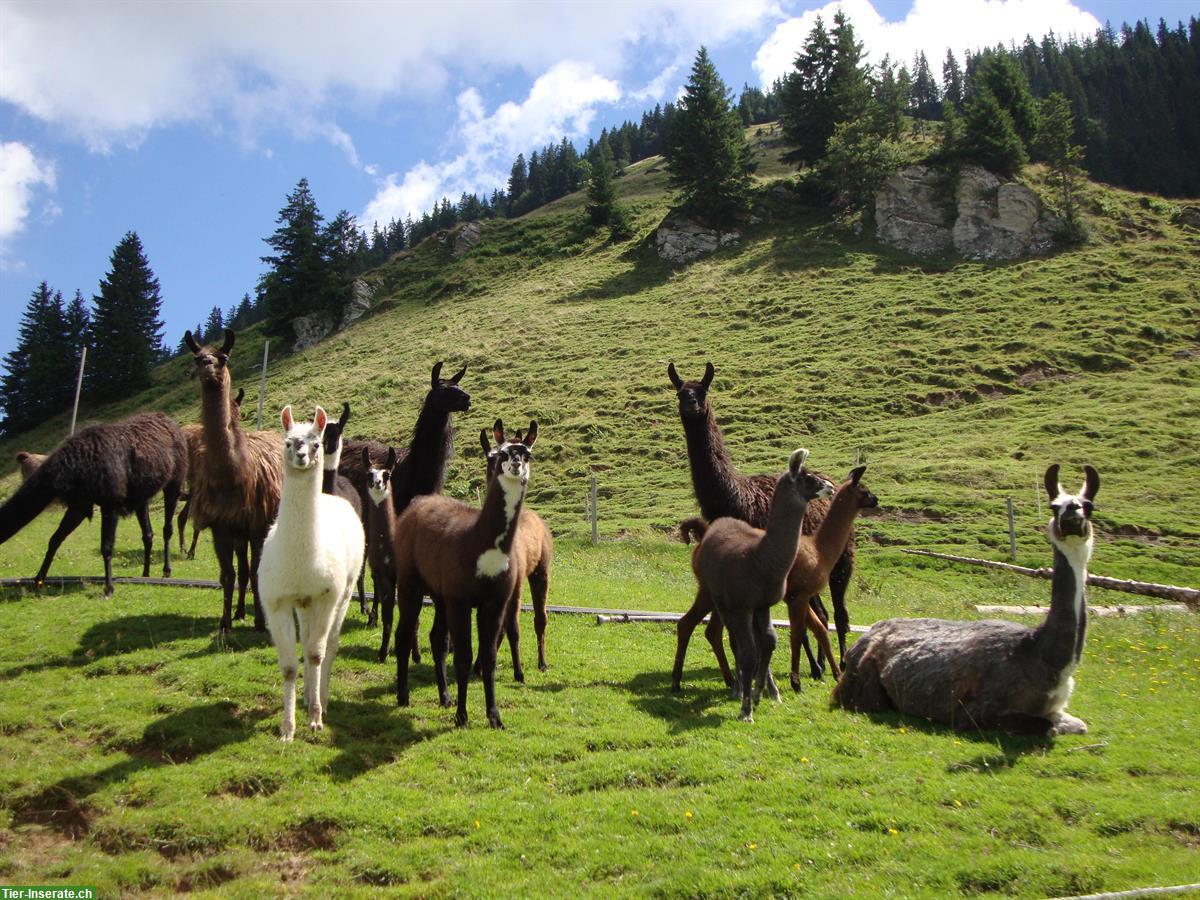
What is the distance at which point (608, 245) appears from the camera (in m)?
69.1

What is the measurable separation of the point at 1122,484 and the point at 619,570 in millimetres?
18370

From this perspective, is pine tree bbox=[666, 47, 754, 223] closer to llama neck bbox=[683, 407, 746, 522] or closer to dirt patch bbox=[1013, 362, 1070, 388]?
dirt patch bbox=[1013, 362, 1070, 388]

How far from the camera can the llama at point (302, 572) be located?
21.2 feet

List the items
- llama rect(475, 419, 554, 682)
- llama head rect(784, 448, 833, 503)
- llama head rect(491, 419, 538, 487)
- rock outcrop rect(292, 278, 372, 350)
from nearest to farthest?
llama head rect(491, 419, 538, 487) → llama head rect(784, 448, 833, 503) → llama rect(475, 419, 554, 682) → rock outcrop rect(292, 278, 372, 350)

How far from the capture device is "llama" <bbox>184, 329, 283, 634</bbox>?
885 cm

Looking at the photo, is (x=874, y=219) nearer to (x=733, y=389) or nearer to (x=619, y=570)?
(x=733, y=389)

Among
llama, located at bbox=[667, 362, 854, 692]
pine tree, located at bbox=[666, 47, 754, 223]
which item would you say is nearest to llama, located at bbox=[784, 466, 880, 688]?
llama, located at bbox=[667, 362, 854, 692]

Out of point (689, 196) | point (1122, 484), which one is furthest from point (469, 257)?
point (1122, 484)

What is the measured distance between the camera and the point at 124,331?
63781mm

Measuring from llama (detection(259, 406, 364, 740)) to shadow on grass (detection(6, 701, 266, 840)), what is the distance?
0.57 m

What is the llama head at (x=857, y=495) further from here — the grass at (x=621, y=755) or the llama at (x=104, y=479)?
the llama at (x=104, y=479)

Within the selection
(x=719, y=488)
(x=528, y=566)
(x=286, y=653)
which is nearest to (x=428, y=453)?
(x=528, y=566)

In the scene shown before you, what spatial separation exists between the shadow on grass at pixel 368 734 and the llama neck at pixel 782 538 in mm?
3283

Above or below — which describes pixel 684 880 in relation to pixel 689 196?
below
